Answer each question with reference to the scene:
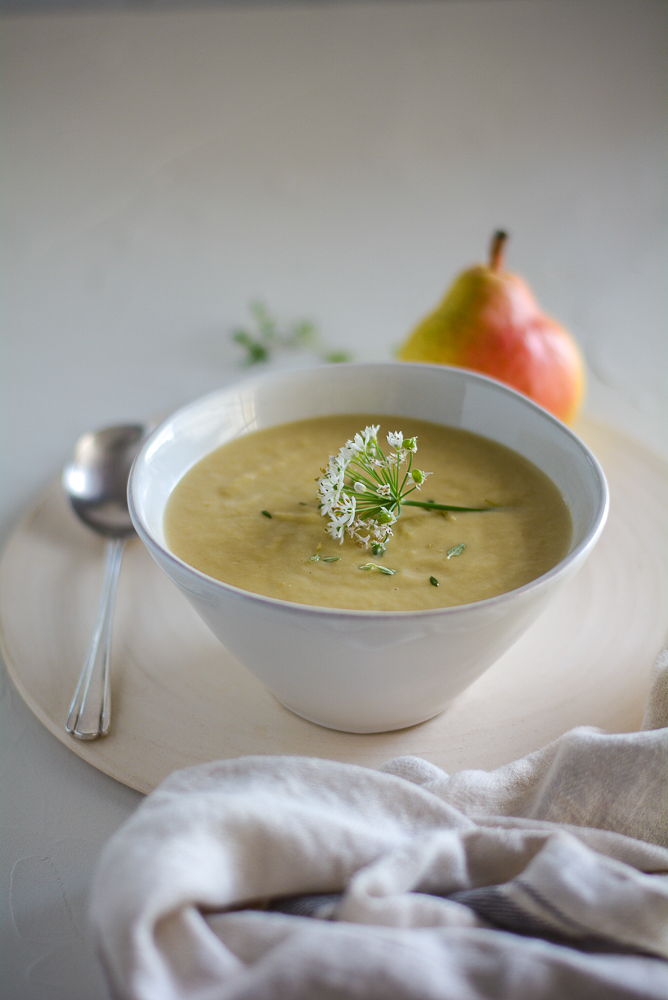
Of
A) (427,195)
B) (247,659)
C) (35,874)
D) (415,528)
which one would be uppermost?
(427,195)

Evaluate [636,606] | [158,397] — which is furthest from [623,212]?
[636,606]

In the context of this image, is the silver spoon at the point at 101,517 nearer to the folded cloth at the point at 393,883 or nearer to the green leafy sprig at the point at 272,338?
the folded cloth at the point at 393,883

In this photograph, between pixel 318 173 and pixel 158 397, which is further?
pixel 318 173

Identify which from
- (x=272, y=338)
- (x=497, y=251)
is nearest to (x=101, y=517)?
(x=272, y=338)

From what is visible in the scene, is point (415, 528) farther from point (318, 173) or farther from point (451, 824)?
point (318, 173)

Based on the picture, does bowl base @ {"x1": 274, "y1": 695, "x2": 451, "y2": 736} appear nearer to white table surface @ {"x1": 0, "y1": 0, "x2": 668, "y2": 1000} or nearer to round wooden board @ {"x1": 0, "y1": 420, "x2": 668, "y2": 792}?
round wooden board @ {"x1": 0, "y1": 420, "x2": 668, "y2": 792}

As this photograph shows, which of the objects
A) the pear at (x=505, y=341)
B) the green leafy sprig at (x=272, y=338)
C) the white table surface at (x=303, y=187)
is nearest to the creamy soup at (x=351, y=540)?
the pear at (x=505, y=341)

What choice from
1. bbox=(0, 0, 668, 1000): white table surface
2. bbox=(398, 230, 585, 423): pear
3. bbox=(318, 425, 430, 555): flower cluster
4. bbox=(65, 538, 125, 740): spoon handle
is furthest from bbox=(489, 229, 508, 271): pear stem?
bbox=(65, 538, 125, 740): spoon handle
